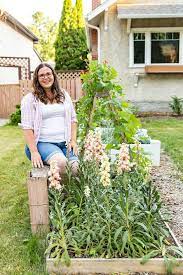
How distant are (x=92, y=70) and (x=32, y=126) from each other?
135 centimetres

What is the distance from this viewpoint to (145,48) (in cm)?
1292

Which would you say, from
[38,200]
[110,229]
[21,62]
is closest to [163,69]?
[21,62]

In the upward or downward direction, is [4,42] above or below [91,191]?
above

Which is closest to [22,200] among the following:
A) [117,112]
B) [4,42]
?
[117,112]

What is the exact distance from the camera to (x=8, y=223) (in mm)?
3986

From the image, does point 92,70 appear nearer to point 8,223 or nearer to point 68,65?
point 8,223

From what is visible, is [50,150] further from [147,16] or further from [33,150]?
[147,16]

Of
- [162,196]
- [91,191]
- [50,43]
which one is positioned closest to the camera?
[91,191]

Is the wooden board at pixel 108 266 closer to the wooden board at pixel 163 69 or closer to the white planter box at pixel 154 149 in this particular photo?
the white planter box at pixel 154 149

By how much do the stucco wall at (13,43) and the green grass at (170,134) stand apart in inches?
467

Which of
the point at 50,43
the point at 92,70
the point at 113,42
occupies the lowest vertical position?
the point at 92,70

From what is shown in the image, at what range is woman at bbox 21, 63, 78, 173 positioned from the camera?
12.9 feet

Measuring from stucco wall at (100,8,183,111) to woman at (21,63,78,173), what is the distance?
9103mm

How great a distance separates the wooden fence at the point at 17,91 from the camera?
15477mm
